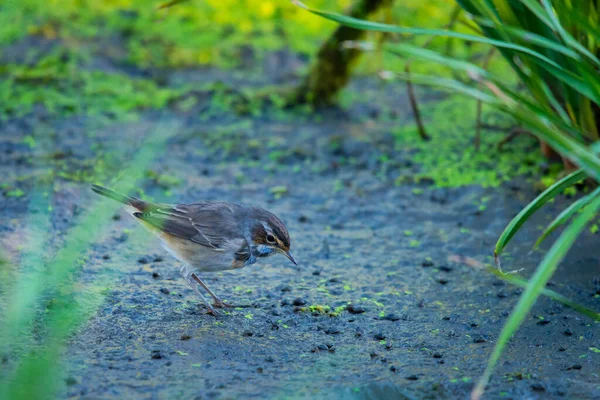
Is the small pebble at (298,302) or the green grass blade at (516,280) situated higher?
the green grass blade at (516,280)

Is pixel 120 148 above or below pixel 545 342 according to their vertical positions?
below

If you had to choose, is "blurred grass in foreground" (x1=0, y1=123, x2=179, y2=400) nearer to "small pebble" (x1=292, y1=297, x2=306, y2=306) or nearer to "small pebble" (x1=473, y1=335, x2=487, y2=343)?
"small pebble" (x1=292, y1=297, x2=306, y2=306)

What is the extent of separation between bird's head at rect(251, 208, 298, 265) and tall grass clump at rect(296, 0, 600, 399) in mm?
1361

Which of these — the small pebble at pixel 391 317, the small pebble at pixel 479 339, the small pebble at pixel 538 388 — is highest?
the small pebble at pixel 538 388

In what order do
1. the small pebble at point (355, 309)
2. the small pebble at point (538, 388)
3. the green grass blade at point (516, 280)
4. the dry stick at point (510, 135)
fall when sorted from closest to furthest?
the green grass blade at point (516, 280), the small pebble at point (538, 388), the small pebble at point (355, 309), the dry stick at point (510, 135)

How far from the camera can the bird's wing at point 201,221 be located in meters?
5.14

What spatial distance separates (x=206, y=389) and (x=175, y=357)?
466mm

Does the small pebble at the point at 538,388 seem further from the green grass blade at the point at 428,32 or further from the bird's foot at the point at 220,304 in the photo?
the bird's foot at the point at 220,304

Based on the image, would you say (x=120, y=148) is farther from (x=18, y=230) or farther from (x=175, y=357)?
(x=175, y=357)

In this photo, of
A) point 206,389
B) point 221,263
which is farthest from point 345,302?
point 206,389

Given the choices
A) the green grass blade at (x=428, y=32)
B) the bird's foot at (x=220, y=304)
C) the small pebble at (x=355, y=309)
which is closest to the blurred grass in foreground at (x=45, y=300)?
the bird's foot at (x=220, y=304)

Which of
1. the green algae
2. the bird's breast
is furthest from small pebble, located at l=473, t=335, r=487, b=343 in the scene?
the green algae

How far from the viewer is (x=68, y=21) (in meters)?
10.9

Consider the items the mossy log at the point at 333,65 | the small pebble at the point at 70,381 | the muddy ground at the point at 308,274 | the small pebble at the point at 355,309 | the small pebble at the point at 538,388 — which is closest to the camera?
the small pebble at the point at 70,381
